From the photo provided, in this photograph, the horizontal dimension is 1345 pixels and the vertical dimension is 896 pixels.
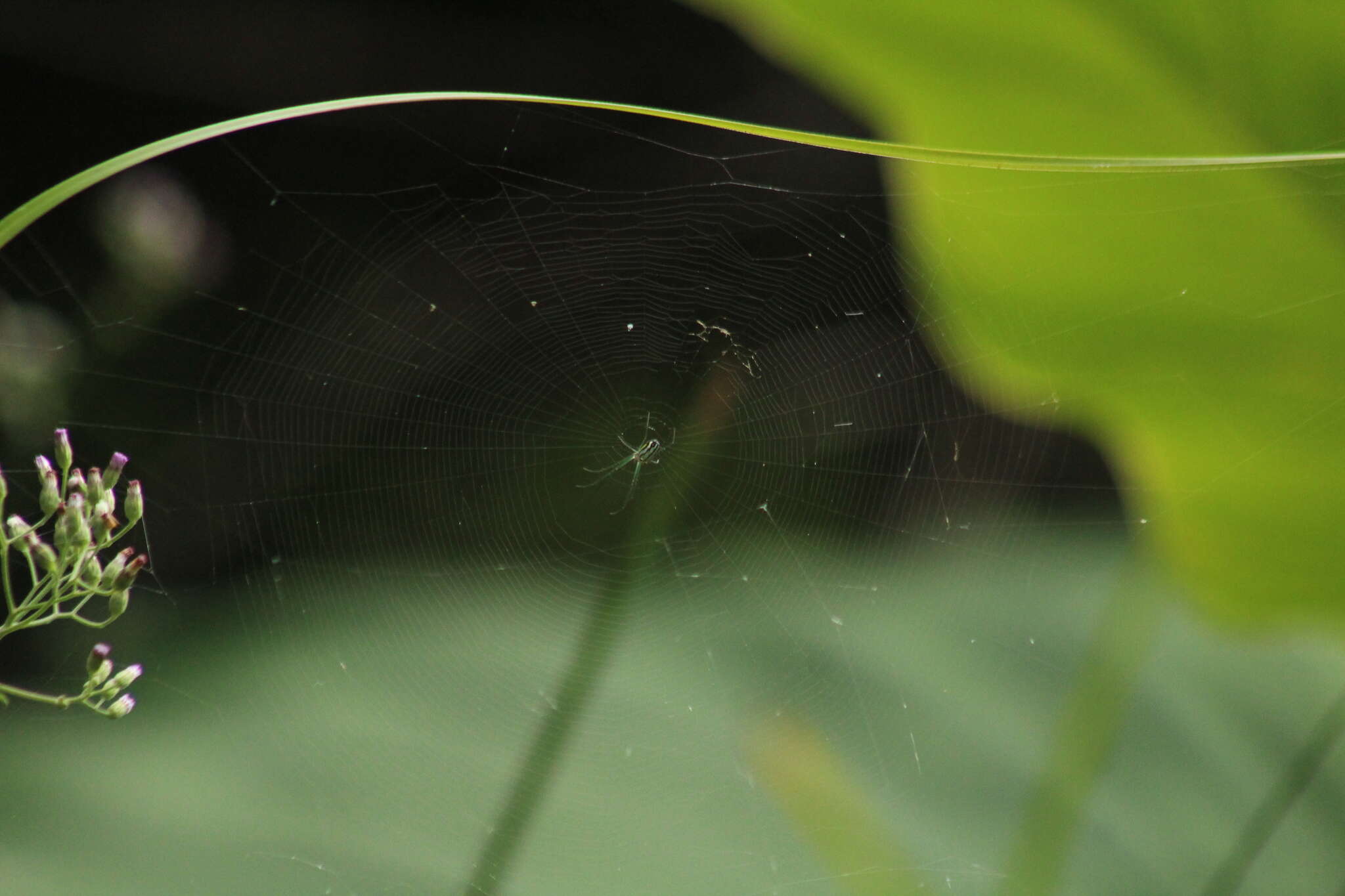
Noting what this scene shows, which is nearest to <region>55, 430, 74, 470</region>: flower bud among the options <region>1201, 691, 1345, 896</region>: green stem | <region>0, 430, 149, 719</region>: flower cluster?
<region>0, 430, 149, 719</region>: flower cluster

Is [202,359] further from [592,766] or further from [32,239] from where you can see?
[592,766]

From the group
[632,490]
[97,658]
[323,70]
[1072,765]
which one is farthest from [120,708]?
[323,70]

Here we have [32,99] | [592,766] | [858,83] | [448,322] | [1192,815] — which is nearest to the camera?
[858,83]

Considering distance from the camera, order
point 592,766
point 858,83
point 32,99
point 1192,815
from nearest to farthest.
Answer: point 858,83 < point 1192,815 < point 592,766 < point 32,99

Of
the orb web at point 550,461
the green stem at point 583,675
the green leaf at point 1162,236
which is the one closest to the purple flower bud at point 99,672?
the green leaf at point 1162,236

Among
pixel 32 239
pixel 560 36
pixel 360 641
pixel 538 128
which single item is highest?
pixel 560 36

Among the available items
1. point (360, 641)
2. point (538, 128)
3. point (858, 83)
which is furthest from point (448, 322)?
point (858, 83)

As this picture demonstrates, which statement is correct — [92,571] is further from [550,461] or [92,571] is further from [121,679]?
[550,461]
